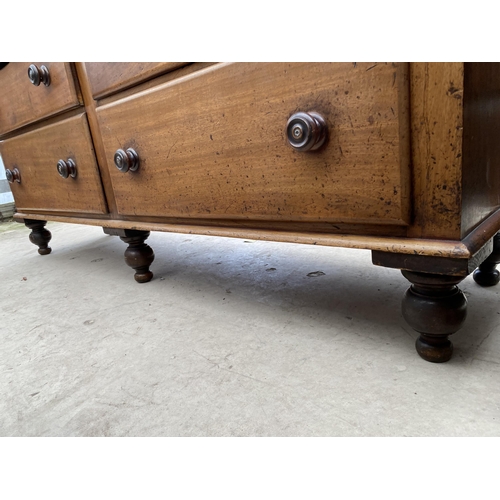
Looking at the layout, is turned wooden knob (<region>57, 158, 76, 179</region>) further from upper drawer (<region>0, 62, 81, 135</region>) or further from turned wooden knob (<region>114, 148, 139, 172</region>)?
turned wooden knob (<region>114, 148, 139, 172</region>)

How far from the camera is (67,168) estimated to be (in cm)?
109

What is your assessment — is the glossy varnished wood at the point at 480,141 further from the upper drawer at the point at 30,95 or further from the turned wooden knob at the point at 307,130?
the upper drawer at the point at 30,95

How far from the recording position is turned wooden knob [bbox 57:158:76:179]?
1.09 m

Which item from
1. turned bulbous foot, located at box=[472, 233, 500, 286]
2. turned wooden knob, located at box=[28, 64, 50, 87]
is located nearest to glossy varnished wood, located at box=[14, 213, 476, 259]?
turned bulbous foot, located at box=[472, 233, 500, 286]

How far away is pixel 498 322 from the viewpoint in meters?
0.64

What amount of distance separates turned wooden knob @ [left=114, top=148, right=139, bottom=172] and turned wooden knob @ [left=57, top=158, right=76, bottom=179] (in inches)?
12.0

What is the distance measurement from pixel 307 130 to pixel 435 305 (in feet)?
0.99

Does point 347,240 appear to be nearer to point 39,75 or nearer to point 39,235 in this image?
point 39,75

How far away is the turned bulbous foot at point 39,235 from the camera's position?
1537 mm

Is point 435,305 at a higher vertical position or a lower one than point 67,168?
lower

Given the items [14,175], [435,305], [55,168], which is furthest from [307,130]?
[14,175]

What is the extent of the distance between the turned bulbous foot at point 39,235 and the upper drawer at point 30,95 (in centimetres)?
36

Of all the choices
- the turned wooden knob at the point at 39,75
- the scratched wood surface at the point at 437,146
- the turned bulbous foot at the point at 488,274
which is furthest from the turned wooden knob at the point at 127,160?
the turned bulbous foot at the point at 488,274

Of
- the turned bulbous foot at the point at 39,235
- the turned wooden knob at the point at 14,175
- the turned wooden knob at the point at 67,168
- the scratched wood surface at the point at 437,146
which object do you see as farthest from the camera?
the turned bulbous foot at the point at 39,235
